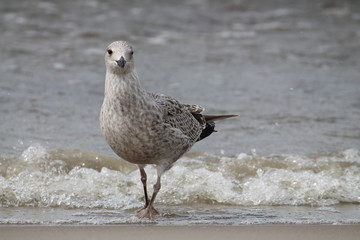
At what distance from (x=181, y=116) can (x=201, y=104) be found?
3.44 metres

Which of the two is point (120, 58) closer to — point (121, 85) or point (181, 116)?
point (121, 85)

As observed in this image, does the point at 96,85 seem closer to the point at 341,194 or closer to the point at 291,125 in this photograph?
the point at 291,125

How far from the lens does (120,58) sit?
231 inches

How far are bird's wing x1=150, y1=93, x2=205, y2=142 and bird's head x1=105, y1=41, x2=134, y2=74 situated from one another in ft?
1.66

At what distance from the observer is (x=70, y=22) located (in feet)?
48.9

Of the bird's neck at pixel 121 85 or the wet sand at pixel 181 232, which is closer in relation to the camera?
the wet sand at pixel 181 232

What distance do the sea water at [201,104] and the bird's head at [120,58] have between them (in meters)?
1.14

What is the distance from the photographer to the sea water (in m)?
6.54

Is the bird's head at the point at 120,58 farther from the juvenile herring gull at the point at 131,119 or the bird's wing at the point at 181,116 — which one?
the bird's wing at the point at 181,116

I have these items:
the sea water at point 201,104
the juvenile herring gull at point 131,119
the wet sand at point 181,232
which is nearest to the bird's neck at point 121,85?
the juvenile herring gull at point 131,119

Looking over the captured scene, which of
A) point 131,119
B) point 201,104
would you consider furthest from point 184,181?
point 201,104

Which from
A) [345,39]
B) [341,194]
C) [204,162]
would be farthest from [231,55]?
[341,194]

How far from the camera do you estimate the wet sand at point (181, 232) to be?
529cm

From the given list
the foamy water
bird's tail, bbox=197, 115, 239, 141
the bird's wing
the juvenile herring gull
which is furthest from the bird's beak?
bird's tail, bbox=197, 115, 239, 141
